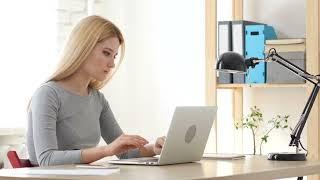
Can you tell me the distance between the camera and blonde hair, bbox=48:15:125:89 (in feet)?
9.33

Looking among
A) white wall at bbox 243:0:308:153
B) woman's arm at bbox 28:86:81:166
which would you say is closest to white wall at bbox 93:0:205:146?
white wall at bbox 243:0:308:153

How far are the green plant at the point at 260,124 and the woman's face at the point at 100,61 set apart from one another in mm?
1495

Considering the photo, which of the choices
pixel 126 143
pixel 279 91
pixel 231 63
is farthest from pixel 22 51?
pixel 126 143

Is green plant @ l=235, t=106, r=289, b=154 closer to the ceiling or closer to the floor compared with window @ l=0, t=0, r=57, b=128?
closer to the floor

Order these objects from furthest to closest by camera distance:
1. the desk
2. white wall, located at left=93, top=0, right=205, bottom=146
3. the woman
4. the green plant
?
white wall, located at left=93, top=0, right=205, bottom=146, the green plant, the woman, the desk

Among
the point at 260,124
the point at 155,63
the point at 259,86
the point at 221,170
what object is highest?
the point at 155,63

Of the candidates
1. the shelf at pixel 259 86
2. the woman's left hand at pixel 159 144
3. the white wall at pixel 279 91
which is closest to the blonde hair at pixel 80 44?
the woman's left hand at pixel 159 144

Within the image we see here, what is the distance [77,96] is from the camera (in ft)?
9.54

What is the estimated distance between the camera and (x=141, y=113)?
4.82m

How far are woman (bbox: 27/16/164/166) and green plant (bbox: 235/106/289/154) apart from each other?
53.8 inches

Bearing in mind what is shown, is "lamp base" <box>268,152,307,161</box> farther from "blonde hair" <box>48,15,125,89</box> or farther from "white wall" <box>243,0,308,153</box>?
"white wall" <box>243,0,308,153</box>

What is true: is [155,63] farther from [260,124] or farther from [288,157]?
[288,157]

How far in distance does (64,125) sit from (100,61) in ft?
0.97

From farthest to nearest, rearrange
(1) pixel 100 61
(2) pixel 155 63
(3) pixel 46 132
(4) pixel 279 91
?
1. (2) pixel 155 63
2. (4) pixel 279 91
3. (1) pixel 100 61
4. (3) pixel 46 132
